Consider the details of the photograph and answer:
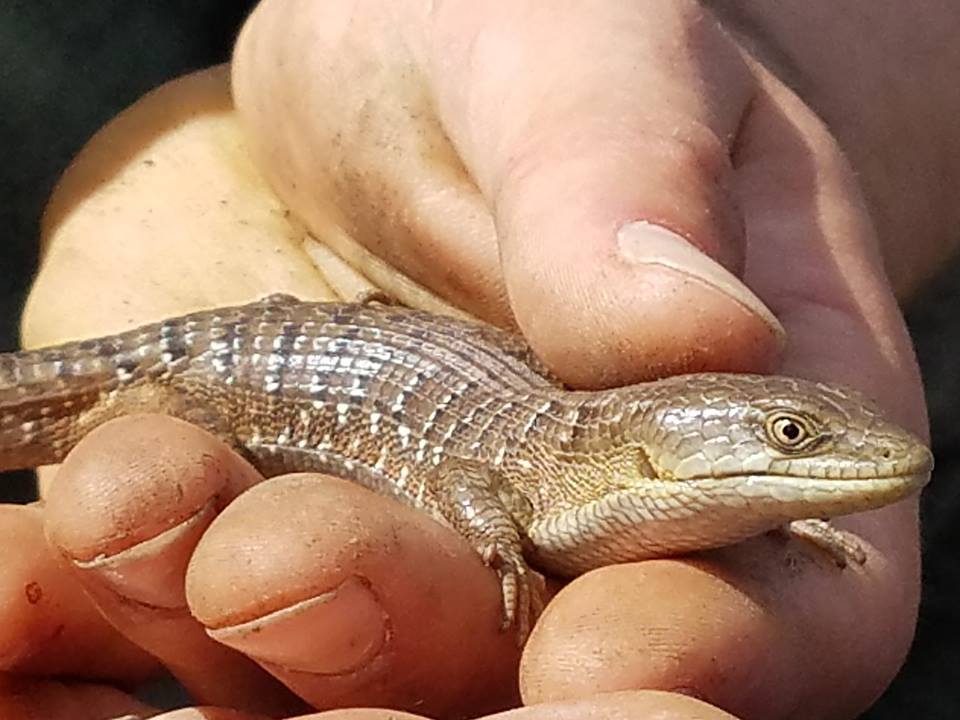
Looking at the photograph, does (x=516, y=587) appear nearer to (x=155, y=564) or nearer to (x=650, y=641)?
(x=650, y=641)

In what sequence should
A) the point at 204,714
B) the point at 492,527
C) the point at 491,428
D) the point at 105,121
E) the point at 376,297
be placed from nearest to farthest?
the point at 204,714
the point at 492,527
the point at 491,428
the point at 376,297
the point at 105,121

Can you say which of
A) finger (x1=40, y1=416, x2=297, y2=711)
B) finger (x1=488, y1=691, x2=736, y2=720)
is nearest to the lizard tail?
finger (x1=40, y1=416, x2=297, y2=711)

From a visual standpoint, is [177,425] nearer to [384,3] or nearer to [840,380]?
[840,380]

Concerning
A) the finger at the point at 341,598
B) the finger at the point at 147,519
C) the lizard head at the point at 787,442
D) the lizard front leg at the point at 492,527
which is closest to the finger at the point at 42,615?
the finger at the point at 147,519

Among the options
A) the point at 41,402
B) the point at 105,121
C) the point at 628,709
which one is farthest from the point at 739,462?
the point at 105,121

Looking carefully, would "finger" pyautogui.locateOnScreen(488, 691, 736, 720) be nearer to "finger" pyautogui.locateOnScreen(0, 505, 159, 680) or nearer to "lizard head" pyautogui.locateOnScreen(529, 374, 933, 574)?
"lizard head" pyautogui.locateOnScreen(529, 374, 933, 574)

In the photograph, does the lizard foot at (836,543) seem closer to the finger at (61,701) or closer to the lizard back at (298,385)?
the lizard back at (298,385)

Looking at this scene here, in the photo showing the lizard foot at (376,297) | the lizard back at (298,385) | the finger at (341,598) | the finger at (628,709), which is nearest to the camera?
the finger at (628,709)
